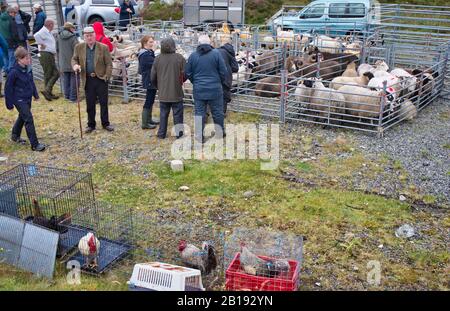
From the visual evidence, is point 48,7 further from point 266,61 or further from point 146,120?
point 146,120

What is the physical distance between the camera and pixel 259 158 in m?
8.66

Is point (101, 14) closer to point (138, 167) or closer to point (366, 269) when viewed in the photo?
point (138, 167)

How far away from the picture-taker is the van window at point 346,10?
738 inches

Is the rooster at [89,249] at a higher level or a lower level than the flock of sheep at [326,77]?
lower

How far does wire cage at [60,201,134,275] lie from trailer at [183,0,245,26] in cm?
1605

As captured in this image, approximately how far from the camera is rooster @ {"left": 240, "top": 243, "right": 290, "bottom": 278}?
5.18m

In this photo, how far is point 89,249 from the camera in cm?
552

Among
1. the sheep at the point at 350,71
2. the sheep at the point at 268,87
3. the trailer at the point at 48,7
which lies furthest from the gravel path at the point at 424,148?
the trailer at the point at 48,7

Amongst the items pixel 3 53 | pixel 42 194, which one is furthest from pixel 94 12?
pixel 42 194

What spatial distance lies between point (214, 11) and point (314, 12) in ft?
14.5

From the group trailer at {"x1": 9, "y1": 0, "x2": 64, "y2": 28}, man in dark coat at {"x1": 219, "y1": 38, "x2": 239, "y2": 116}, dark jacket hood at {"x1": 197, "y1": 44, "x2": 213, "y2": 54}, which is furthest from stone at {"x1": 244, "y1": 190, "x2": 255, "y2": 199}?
trailer at {"x1": 9, "y1": 0, "x2": 64, "y2": 28}

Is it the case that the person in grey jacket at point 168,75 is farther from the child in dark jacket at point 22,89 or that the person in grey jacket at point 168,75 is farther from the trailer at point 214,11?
the trailer at point 214,11
